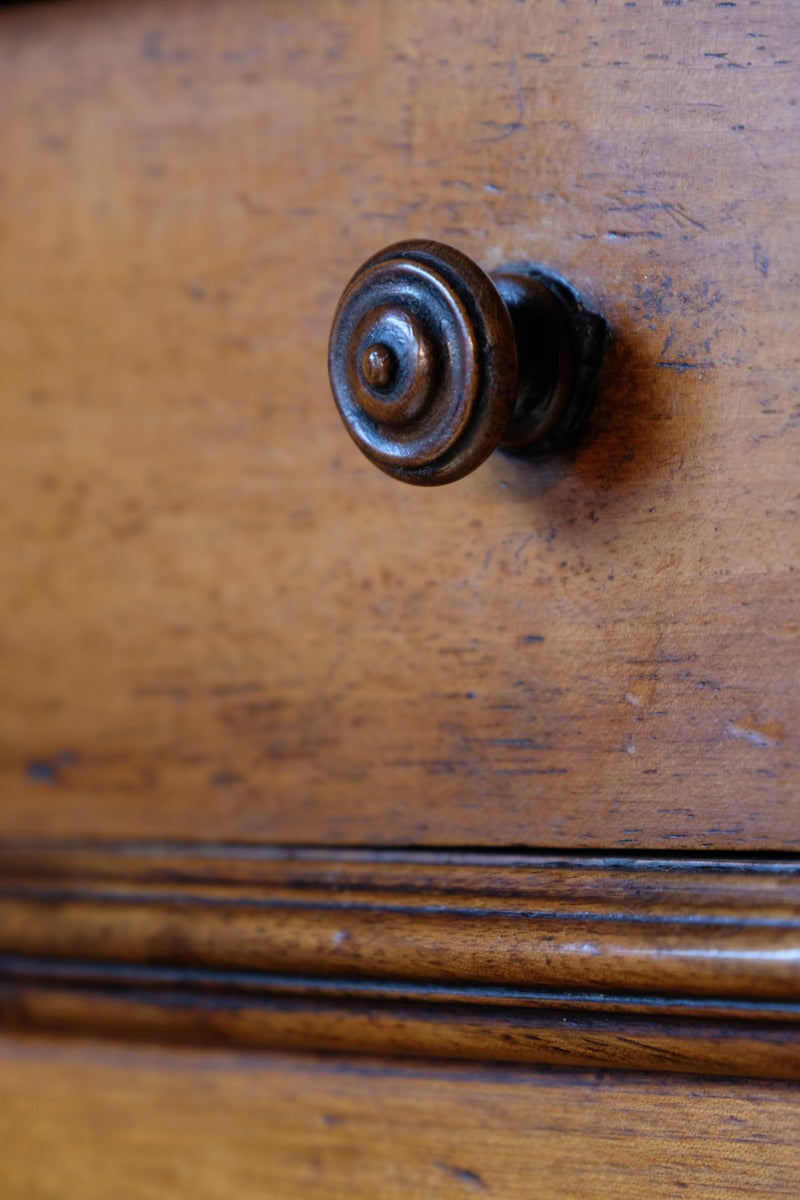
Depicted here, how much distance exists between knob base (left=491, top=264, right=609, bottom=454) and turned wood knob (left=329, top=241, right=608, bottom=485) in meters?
0.02

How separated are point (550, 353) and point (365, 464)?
0.23 feet

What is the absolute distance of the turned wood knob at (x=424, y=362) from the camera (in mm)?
280

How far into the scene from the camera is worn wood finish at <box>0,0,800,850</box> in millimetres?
310

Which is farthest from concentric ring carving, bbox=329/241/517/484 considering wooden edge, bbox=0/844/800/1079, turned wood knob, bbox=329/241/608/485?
wooden edge, bbox=0/844/800/1079

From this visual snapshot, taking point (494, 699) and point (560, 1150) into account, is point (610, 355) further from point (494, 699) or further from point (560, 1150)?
point (560, 1150)

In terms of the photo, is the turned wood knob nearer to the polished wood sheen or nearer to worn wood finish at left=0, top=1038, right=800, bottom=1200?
the polished wood sheen

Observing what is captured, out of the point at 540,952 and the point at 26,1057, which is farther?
the point at 26,1057

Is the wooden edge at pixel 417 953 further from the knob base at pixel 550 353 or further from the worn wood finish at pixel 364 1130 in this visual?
the knob base at pixel 550 353

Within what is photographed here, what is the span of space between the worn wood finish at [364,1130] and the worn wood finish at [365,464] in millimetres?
67

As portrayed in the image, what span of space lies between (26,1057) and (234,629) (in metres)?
0.16

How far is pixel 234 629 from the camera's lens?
39cm

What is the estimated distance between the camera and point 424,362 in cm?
28

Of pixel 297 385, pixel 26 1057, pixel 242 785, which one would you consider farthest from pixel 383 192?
pixel 26 1057

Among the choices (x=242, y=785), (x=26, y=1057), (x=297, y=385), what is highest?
(x=297, y=385)
